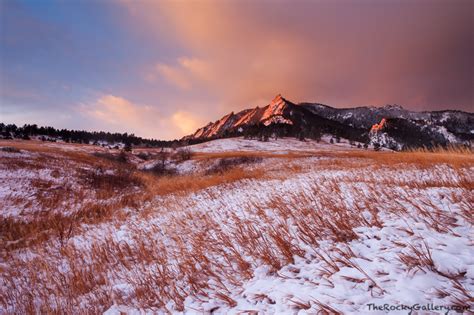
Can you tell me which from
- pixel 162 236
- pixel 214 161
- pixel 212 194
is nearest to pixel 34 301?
pixel 162 236

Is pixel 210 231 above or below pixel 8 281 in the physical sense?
above

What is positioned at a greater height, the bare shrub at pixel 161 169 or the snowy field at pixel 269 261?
the snowy field at pixel 269 261

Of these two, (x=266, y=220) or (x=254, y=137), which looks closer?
(x=266, y=220)

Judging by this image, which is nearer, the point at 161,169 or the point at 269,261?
the point at 269,261

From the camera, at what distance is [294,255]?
317 cm

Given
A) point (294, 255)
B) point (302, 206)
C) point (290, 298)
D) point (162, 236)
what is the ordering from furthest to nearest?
point (162, 236)
point (302, 206)
point (294, 255)
point (290, 298)

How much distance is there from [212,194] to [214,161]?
25414mm

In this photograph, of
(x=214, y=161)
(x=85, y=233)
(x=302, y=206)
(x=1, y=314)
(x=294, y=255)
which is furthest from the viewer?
(x=214, y=161)

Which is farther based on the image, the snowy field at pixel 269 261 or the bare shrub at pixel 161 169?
the bare shrub at pixel 161 169

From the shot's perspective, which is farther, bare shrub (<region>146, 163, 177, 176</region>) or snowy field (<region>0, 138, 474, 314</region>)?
bare shrub (<region>146, 163, 177, 176</region>)

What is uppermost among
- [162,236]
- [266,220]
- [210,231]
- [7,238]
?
[266,220]

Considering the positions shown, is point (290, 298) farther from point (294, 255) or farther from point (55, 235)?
point (55, 235)

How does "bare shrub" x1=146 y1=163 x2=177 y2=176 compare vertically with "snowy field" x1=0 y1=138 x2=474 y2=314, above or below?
below

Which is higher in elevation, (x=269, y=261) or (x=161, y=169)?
(x=269, y=261)
